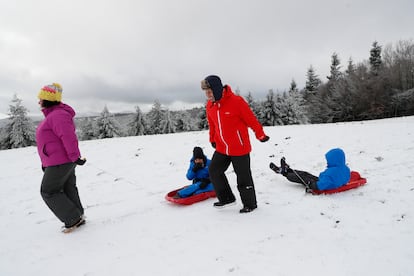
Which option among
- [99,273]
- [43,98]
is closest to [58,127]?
[43,98]

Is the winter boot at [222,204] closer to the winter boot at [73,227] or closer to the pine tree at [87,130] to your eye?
the winter boot at [73,227]

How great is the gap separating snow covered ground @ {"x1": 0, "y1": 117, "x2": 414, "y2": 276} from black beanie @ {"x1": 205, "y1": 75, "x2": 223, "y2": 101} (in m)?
1.91

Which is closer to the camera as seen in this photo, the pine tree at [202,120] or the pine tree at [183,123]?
the pine tree at [202,120]

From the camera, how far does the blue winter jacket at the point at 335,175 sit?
14.1 ft

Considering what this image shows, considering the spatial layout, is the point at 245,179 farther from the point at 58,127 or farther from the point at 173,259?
the point at 58,127

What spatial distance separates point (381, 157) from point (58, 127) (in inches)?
291

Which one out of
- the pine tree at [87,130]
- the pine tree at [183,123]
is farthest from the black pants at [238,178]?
the pine tree at [87,130]

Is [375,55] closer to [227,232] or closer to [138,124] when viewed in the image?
[138,124]

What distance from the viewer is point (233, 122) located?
3.80 meters

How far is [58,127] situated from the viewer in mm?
3480

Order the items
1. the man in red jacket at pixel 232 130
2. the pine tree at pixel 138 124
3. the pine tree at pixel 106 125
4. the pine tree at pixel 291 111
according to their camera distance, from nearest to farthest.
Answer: the man in red jacket at pixel 232 130 < the pine tree at pixel 106 125 < the pine tree at pixel 291 111 < the pine tree at pixel 138 124

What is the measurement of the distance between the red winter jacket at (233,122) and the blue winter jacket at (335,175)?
1.56m

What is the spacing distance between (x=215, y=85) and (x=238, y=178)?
5.03ft

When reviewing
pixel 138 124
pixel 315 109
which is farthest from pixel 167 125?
pixel 315 109
